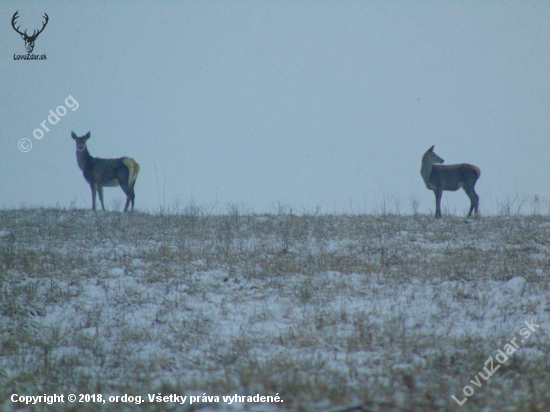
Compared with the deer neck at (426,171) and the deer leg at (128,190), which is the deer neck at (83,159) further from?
the deer neck at (426,171)

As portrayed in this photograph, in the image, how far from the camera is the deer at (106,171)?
1614 cm

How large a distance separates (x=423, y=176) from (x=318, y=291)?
8.93m

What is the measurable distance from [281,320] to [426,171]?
9.91m

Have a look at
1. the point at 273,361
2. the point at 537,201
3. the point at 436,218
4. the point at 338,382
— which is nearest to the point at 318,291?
the point at 273,361

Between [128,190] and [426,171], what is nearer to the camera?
[426,171]

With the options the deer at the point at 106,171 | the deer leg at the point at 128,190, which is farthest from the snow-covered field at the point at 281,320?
the deer at the point at 106,171

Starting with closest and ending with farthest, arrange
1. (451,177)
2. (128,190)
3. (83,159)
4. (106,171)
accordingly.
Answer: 1. (451,177)
2. (128,190)
3. (106,171)
4. (83,159)

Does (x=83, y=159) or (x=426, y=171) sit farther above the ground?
(x=83, y=159)

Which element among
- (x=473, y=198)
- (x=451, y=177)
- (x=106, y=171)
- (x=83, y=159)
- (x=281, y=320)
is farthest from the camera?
(x=83, y=159)

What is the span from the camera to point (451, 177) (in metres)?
14.5

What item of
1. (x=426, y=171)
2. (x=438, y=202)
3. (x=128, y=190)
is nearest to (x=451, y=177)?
(x=426, y=171)

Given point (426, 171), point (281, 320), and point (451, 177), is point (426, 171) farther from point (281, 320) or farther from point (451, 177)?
point (281, 320)

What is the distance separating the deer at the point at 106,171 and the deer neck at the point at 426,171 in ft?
29.2

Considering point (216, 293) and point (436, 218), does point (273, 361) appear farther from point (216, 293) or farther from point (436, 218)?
point (436, 218)
